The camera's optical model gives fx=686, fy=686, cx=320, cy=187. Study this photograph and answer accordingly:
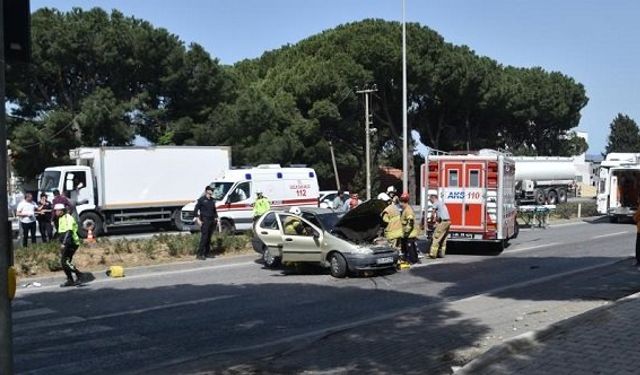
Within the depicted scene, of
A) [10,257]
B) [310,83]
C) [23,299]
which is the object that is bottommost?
[23,299]

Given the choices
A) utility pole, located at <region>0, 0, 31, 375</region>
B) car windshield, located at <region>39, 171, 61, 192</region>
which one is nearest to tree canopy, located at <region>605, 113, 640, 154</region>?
car windshield, located at <region>39, 171, 61, 192</region>

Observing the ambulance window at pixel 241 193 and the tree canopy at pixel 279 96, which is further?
the tree canopy at pixel 279 96

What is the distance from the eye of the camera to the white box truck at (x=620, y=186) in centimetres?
3006

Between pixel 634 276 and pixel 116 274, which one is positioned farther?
pixel 116 274

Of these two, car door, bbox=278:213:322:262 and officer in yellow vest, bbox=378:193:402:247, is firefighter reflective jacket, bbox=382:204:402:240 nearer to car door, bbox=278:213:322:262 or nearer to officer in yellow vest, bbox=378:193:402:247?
officer in yellow vest, bbox=378:193:402:247

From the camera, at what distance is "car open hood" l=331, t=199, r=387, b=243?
14695mm

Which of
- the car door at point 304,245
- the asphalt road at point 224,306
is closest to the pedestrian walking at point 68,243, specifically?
the asphalt road at point 224,306

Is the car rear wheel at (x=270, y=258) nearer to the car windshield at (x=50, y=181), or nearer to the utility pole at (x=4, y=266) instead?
the utility pole at (x=4, y=266)

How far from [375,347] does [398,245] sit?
823 centimetres


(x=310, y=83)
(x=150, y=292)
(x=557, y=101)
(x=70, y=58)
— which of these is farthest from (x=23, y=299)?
(x=557, y=101)

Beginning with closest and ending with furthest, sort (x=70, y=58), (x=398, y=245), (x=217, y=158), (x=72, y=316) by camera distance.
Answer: (x=72, y=316)
(x=398, y=245)
(x=217, y=158)
(x=70, y=58)

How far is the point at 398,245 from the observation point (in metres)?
15.8

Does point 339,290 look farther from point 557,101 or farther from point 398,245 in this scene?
point 557,101

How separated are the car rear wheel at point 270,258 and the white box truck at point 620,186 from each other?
19.8 meters
